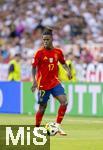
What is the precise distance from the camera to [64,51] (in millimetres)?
30375

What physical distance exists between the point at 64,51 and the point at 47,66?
12878mm

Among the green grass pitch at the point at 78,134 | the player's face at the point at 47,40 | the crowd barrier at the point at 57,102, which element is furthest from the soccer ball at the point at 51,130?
the crowd barrier at the point at 57,102

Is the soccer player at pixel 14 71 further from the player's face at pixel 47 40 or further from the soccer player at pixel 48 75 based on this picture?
the player's face at pixel 47 40

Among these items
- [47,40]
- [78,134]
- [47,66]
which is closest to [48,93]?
[47,66]

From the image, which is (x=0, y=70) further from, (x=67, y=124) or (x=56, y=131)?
(x=56, y=131)

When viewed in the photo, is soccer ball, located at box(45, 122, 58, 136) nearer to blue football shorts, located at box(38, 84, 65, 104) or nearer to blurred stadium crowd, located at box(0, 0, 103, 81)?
blue football shorts, located at box(38, 84, 65, 104)

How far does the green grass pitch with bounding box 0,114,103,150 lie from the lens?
14.8 metres

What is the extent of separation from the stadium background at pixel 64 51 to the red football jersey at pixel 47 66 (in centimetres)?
129

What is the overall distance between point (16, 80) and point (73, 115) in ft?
13.5

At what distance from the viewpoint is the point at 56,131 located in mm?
17203

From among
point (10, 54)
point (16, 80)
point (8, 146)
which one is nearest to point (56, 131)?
point (8, 146)

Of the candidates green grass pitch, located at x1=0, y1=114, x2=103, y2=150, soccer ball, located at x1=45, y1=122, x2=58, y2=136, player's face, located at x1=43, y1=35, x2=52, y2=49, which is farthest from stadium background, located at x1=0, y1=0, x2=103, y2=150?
player's face, located at x1=43, y1=35, x2=52, y2=49

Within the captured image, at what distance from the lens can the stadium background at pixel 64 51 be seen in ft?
80.3

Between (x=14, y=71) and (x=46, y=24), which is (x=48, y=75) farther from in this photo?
(x=46, y=24)
